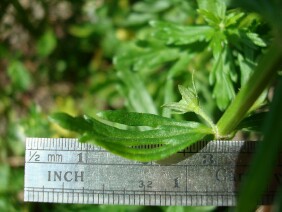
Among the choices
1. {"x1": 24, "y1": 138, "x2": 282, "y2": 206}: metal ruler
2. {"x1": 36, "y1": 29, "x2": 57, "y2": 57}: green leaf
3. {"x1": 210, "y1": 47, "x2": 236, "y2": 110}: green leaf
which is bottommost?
{"x1": 24, "y1": 138, "x2": 282, "y2": 206}: metal ruler

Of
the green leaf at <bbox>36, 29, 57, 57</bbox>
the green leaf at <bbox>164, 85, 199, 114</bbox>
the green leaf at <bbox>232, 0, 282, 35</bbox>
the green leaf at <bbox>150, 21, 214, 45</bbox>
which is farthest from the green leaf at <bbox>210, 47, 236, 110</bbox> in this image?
the green leaf at <bbox>36, 29, 57, 57</bbox>

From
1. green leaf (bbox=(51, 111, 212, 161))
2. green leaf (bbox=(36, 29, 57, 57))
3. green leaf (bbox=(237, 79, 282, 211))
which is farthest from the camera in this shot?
green leaf (bbox=(36, 29, 57, 57))

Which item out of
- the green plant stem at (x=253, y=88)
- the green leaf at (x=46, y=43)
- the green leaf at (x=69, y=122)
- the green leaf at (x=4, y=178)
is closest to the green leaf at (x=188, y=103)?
the green plant stem at (x=253, y=88)

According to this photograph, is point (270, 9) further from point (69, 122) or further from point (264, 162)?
point (69, 122)

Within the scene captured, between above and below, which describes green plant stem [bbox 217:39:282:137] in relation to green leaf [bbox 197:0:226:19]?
below

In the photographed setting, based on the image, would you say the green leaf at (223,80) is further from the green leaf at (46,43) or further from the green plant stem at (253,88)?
the green leaf at (46,43)

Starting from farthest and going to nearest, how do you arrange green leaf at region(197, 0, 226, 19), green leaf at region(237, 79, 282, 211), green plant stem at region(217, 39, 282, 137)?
green leaf at region(197, 0, 226, 19) → green plant stem at region(217, 39, 282, 137) → green leaf at region(237, 79, 282, 211)

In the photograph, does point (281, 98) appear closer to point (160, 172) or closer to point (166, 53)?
point (160, 172)

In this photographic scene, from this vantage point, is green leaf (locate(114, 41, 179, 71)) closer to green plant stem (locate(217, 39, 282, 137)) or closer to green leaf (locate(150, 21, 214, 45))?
green leaf (locate(150, 21, 214, 45))
